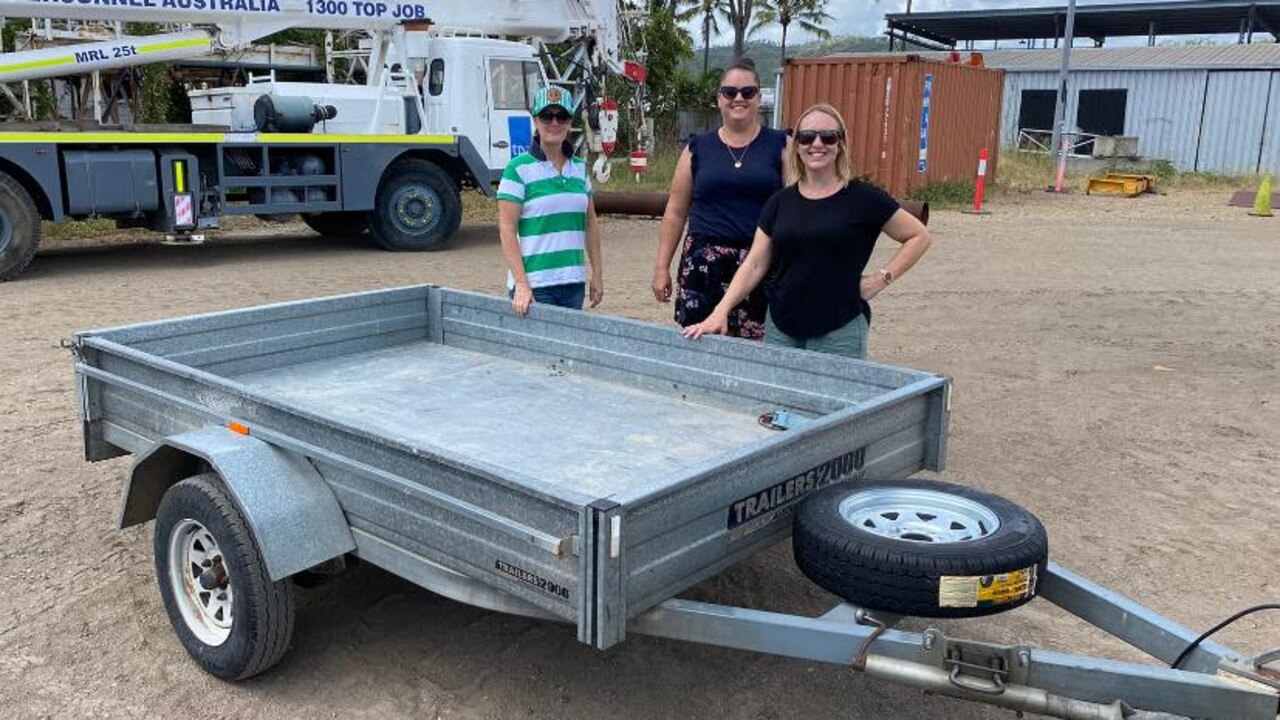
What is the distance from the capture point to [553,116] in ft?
15.1

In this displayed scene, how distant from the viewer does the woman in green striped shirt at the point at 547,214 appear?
184 inches

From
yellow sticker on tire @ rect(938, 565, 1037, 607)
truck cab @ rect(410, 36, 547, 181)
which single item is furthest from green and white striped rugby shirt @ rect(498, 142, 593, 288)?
truck cab @ rect(410, 36, 547, 181)

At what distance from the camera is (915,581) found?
2.59 m

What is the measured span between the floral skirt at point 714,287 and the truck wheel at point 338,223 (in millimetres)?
9634

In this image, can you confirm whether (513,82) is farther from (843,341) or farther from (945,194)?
(843,341)

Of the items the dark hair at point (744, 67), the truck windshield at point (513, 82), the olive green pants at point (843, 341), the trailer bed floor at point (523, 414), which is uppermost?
the truck windshield at point (513, 82)

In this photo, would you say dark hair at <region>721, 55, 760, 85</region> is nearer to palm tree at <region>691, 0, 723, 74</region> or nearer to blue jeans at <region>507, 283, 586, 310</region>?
blue jeans at <region>507, 283, 586, 310</region>

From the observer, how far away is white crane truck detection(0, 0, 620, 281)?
35.2ft

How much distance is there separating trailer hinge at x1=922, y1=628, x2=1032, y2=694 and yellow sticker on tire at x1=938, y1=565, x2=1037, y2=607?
13 centimetres

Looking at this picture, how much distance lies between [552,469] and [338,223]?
11379mm

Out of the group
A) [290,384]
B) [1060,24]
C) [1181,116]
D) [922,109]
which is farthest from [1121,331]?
[1060,24]

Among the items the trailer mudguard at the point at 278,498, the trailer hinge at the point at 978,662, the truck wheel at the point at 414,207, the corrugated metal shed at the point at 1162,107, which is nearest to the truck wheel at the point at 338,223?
the truck wheel at the point at 414,207

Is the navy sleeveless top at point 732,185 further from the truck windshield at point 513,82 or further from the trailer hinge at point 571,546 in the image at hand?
the truck windshield at point 513,82

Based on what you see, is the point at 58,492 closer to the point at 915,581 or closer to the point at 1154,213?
the point at 915,581
